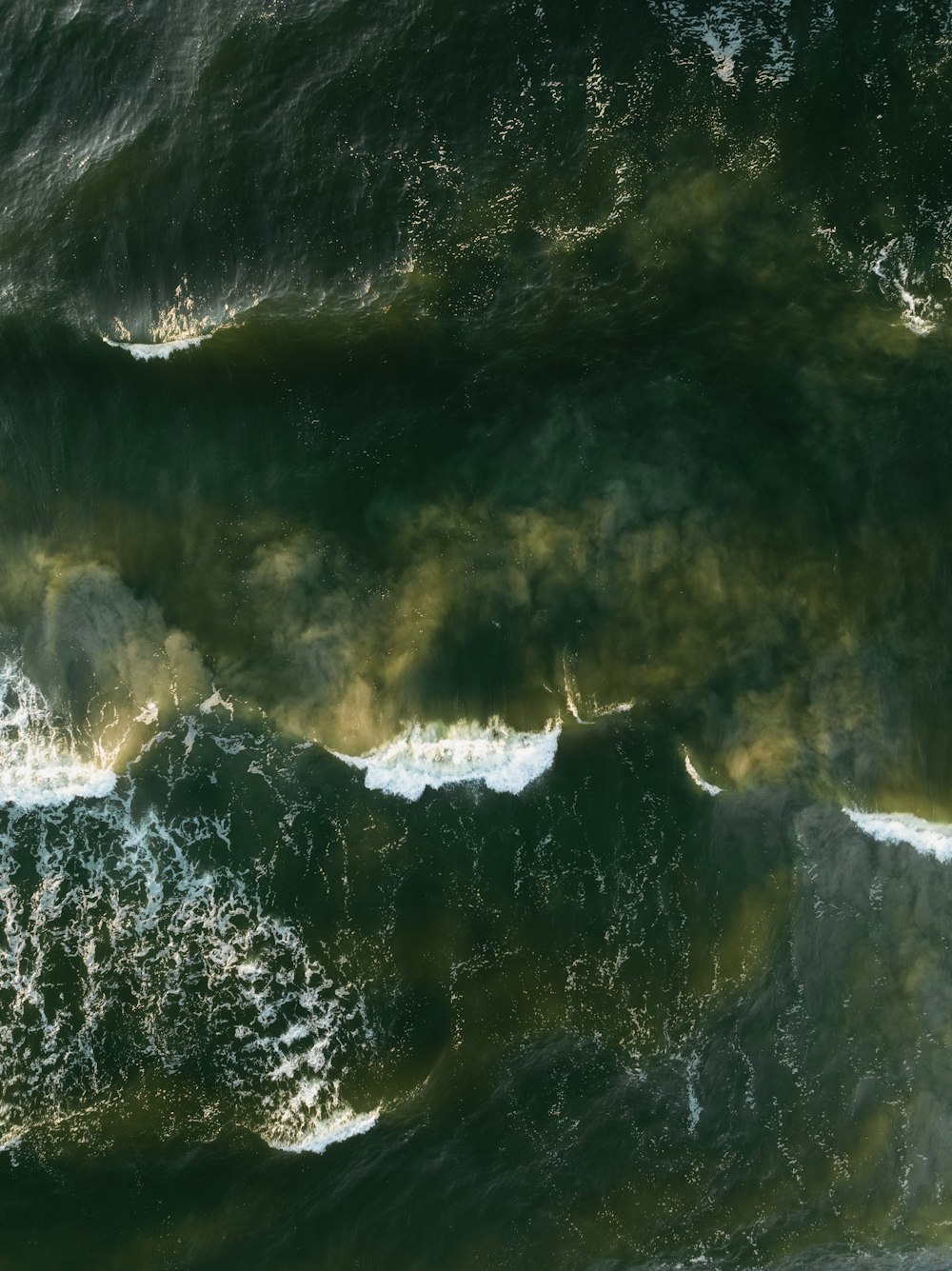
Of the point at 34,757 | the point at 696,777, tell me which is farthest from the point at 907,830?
the point at 34,757

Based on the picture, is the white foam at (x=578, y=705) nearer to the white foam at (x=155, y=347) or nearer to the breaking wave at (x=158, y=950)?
the breaking wave at (x=158, y=950)

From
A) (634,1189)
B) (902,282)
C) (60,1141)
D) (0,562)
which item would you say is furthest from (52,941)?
(902,282)

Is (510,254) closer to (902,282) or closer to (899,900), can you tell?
(902,282)

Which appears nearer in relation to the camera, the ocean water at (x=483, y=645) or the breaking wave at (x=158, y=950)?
the ocean water at (x=483, y=645)

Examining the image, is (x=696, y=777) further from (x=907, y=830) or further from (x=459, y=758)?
(x=459, y=758)

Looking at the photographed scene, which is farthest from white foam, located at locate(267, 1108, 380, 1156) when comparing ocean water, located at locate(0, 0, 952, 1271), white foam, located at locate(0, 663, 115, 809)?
white foam, located at locate(0, 663, 115, 809)

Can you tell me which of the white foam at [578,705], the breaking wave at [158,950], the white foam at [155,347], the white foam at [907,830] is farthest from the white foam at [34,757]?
the white foam at [907,830]
